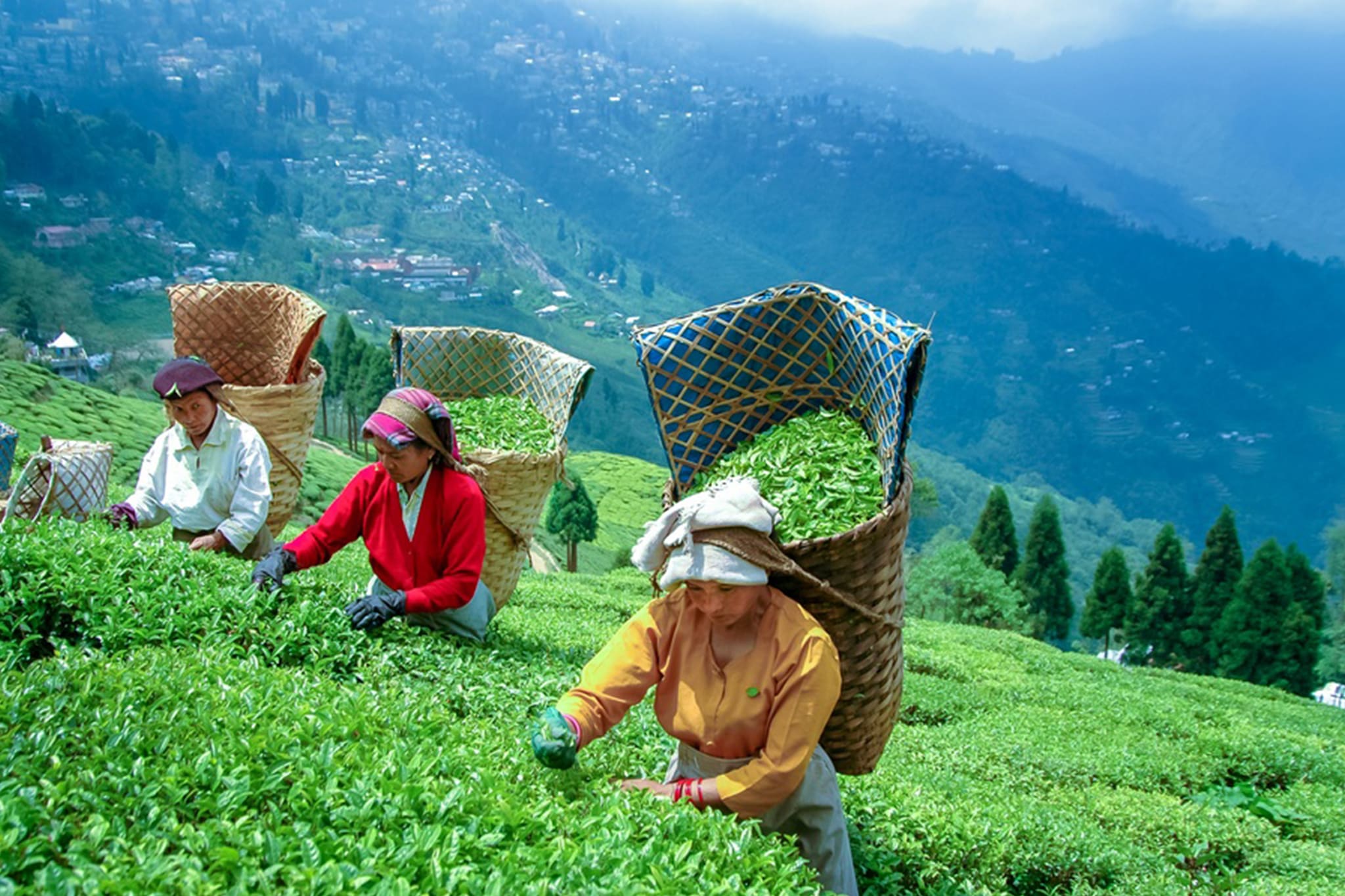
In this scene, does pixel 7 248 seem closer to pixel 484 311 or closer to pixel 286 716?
pixel 484 311

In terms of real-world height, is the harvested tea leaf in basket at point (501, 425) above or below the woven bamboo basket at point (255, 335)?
above

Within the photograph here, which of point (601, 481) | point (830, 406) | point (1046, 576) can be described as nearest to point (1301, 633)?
point (1046, 576)

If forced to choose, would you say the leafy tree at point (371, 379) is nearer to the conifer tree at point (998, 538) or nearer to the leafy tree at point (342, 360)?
the leafy tree at point (342, 360)

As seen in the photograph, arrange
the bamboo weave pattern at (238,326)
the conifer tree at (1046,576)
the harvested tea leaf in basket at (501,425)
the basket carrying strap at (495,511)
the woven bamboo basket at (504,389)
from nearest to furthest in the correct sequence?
the basket carrying strap at (495,511)
the woven bamboo basket at (504,389)
the harvested tea leaf in basket at (501,425)
the bamboo weave pattern at (238,326)
the conifer tree at (1046,576)

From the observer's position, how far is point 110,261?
292 ft

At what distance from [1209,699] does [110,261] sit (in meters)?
→ 93.4

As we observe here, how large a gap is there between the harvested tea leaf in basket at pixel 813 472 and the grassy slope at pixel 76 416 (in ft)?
47.4

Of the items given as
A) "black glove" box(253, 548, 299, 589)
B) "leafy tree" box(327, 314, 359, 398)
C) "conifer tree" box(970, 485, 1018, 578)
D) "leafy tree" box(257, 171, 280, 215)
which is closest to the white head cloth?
"black glove" box(253, 548, 299, 589)

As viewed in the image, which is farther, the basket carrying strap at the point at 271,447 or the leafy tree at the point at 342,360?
the leafy tree at the point at 342,360

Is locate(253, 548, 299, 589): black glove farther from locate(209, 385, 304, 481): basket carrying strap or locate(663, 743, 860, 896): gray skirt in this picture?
locate(209, 385, 304, 481): basket carrying strap

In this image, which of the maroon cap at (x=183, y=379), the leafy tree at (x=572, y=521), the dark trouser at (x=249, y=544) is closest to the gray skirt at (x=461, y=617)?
the dark trouser at (x=249, y=544)

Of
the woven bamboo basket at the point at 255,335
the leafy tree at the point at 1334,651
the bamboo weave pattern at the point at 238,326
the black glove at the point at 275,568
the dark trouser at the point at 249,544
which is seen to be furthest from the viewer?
the leafy tree at the point at 1334,651

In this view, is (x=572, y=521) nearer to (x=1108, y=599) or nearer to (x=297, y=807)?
(x=1108, y=599)

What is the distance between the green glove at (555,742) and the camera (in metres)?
3.51
